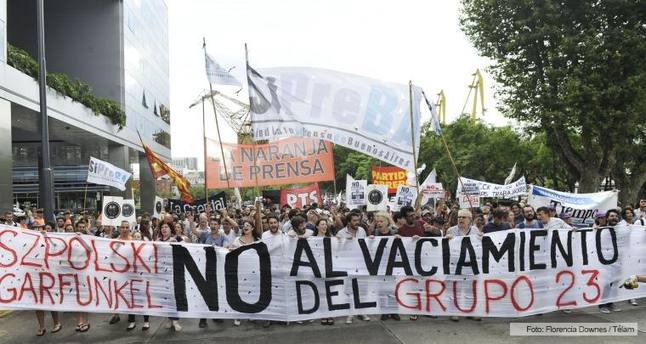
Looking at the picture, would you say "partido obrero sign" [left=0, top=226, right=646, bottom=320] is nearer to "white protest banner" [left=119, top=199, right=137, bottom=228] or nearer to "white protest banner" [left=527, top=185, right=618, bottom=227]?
"white protest banner" [left=527, top=185, right=618, bottom=227]

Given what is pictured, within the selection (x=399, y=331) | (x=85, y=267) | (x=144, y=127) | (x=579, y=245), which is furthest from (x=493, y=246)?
(x=144, y=127)

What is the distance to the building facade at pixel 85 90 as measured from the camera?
1648 centimetres

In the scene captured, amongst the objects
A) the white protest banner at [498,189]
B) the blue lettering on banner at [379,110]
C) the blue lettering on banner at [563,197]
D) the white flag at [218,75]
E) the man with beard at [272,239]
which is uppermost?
the white flag at [218,75]

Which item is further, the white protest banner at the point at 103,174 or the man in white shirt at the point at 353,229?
the white protest banner at the point at 103,174

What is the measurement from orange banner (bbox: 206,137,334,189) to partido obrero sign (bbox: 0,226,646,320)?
245 centimetres

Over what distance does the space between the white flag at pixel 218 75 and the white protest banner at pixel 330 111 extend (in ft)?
3.07

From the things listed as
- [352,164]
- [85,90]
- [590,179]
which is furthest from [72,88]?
[352,164]

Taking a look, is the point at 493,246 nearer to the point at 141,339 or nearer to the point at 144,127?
the point at 141,339

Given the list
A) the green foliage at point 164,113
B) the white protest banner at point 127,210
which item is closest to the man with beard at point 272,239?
the white protest banner at point 127,210

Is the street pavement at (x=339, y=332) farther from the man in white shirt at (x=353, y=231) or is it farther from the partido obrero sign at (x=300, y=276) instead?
the man in white shirt at (x=353, y=231)

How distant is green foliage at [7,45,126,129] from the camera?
1631 centimetres

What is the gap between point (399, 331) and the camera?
6445mm

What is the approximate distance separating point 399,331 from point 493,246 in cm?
177

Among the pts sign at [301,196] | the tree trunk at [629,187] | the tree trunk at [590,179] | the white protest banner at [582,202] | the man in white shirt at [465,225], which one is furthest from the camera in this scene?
the tree trunk at [629,187]
